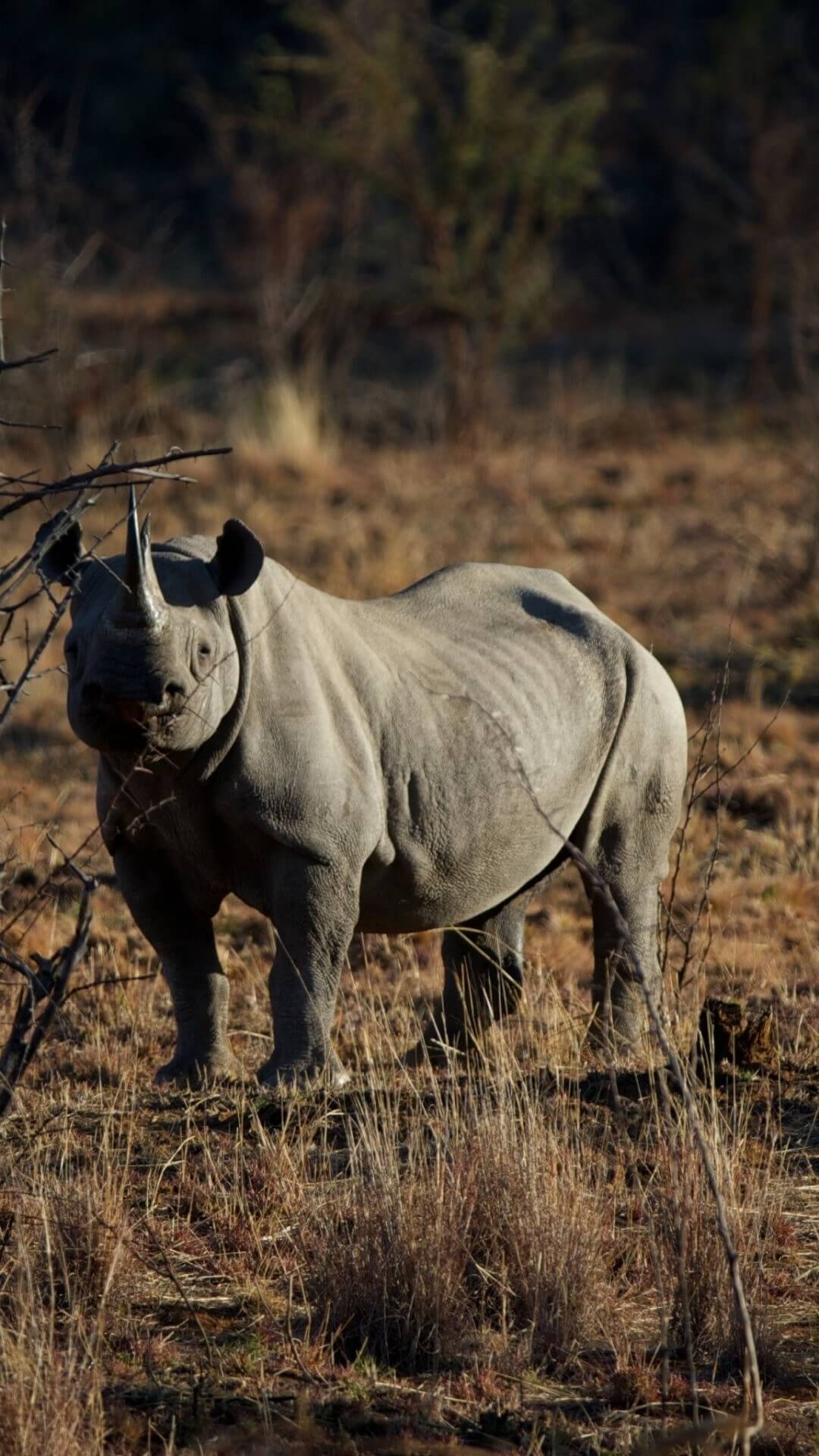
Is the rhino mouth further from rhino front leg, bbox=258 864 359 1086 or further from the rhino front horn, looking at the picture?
rhino front leg, bbox=258 864 359 1086

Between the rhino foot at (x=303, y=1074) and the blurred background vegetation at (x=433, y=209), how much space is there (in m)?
7.26

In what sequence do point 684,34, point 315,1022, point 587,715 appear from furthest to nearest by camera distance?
1. point 684,34
2. point 587,715
3. point 315,1022

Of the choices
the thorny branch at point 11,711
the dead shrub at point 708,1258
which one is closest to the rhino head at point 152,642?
the thorny branch at point 11,711

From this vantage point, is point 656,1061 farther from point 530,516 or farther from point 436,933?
point 530,516

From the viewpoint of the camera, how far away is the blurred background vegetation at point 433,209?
16.9m

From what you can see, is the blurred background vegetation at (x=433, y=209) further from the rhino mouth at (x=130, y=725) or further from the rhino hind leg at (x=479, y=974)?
the rhino mouth at (x=130, y=725)

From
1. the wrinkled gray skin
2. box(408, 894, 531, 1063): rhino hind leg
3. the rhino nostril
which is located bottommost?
box(408, 894, 531, 1063): rhino hind leg

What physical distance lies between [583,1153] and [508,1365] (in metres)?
0.74

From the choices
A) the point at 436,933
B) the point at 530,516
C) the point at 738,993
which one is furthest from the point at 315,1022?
the point at 530,516

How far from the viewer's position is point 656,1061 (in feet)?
18.4

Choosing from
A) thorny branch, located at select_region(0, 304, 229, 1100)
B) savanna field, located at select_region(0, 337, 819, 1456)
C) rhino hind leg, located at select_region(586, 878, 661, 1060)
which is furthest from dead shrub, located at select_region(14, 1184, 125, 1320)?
rhino hind leg, located at select_region(586, 878, 661, 1060)

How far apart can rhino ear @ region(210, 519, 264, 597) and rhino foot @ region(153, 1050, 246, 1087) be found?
140 centimetres

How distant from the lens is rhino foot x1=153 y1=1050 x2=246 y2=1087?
559 cm

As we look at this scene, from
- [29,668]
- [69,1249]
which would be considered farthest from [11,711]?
[69,1249]
